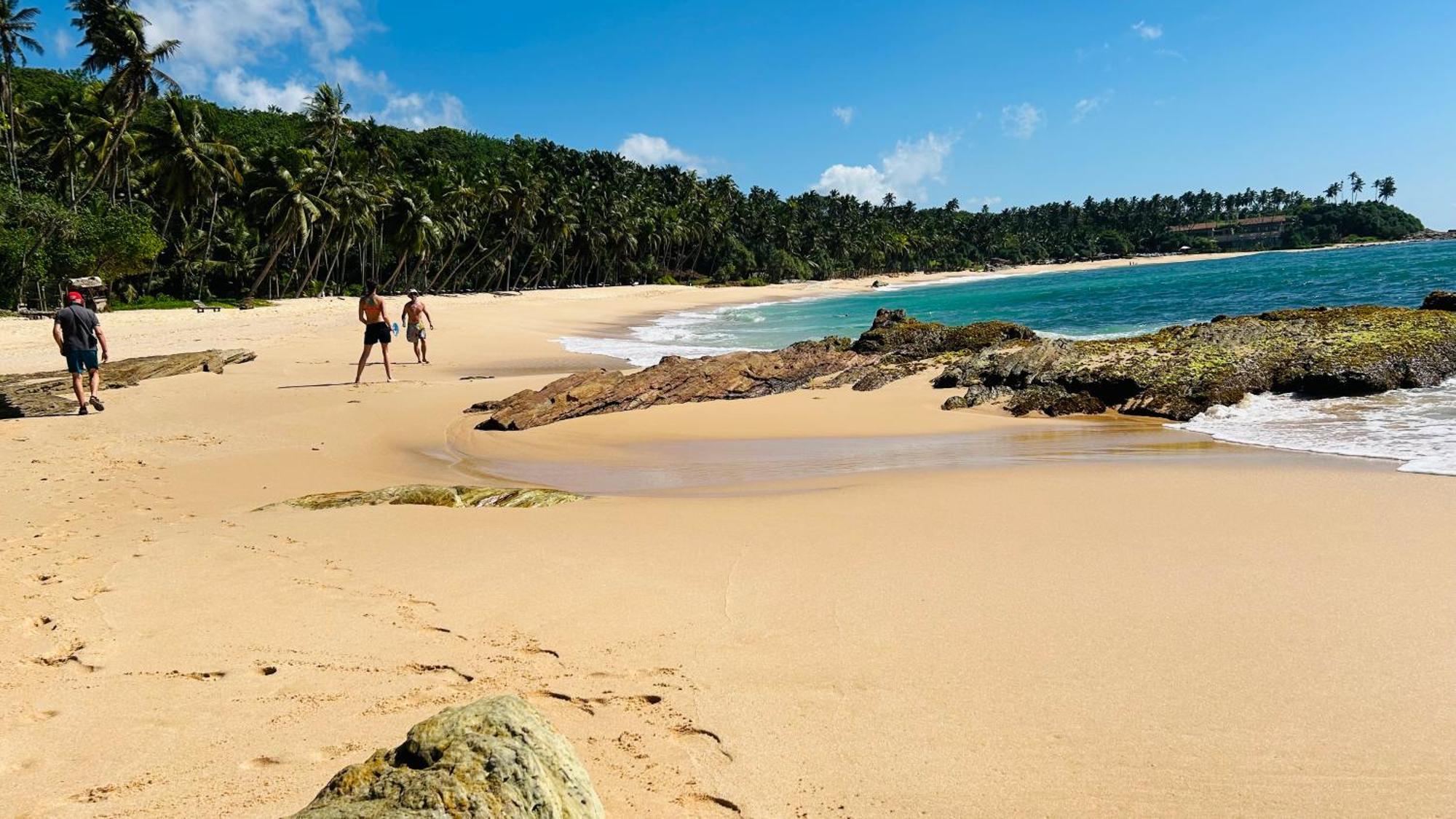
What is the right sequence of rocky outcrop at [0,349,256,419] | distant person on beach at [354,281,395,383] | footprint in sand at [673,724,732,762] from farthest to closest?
distant person on beach at [354,281,395,383], rocky outcrop at [0,349,256,419], footprint in sand at [673,724,732,762]

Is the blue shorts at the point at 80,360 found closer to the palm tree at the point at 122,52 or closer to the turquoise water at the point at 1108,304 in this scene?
the turquoise water at the point at 1108,304

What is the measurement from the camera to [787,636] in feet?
12.4

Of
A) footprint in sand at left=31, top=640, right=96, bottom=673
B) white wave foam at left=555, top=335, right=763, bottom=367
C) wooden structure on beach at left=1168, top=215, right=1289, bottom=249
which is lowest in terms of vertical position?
footprint in sand at left=31, top=640, right=96, bottom=673

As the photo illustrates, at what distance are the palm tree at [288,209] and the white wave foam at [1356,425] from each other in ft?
148

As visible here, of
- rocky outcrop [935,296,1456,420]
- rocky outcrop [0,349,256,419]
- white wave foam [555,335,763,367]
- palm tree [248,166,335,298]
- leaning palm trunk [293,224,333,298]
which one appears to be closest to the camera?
rocky outcrop [0,349,256,419]

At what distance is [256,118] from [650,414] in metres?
99.3

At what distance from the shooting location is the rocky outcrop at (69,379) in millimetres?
10641

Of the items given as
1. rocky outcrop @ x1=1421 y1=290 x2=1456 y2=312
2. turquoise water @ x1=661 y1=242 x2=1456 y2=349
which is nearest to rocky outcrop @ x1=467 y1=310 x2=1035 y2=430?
rocky outcrop @ x1=1421 y1=290 x2=1456 y2=312

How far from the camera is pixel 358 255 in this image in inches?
2446

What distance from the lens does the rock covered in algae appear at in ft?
21.1

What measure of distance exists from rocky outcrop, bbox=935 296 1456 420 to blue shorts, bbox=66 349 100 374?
42.3 ft

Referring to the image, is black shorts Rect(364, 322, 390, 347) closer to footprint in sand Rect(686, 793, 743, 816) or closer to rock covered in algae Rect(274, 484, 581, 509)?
rock covered in algae Rect(274, 484, 581, 509)

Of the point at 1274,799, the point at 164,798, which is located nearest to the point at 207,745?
the point at 164,798

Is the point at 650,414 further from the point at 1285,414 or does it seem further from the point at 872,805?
the point at 872,805
